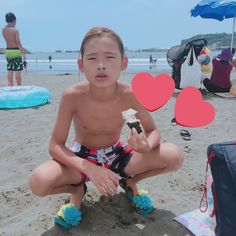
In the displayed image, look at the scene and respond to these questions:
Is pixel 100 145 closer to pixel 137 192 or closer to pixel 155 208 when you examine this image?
pixel 137 192

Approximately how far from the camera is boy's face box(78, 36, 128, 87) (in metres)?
1.64

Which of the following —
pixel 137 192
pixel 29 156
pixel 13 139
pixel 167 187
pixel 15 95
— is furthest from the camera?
pixel 15 95

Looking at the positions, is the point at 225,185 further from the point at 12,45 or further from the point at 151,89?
the point at 12,45

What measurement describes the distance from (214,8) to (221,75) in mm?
2138

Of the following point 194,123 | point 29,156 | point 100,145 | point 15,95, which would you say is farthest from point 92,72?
point 15,95

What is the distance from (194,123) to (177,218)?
0.53m

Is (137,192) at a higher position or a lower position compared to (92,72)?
lower

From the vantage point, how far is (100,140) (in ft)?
6.22

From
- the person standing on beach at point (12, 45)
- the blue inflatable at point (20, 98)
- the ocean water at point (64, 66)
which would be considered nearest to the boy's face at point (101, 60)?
the blue inflatable at point (20, 98)

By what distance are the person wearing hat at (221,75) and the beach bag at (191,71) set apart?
402mm

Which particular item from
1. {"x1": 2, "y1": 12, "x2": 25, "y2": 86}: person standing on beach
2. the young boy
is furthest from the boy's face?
{"x1": 2, "y1": 12, "x2": 25, "y2": 86}: person standing on beach

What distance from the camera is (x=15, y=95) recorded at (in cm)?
491

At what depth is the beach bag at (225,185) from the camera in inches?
53.9

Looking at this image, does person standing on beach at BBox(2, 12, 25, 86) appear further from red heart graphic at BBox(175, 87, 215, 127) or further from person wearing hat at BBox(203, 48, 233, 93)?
red heart graphic at BBox(175, 87, 215, 127)
